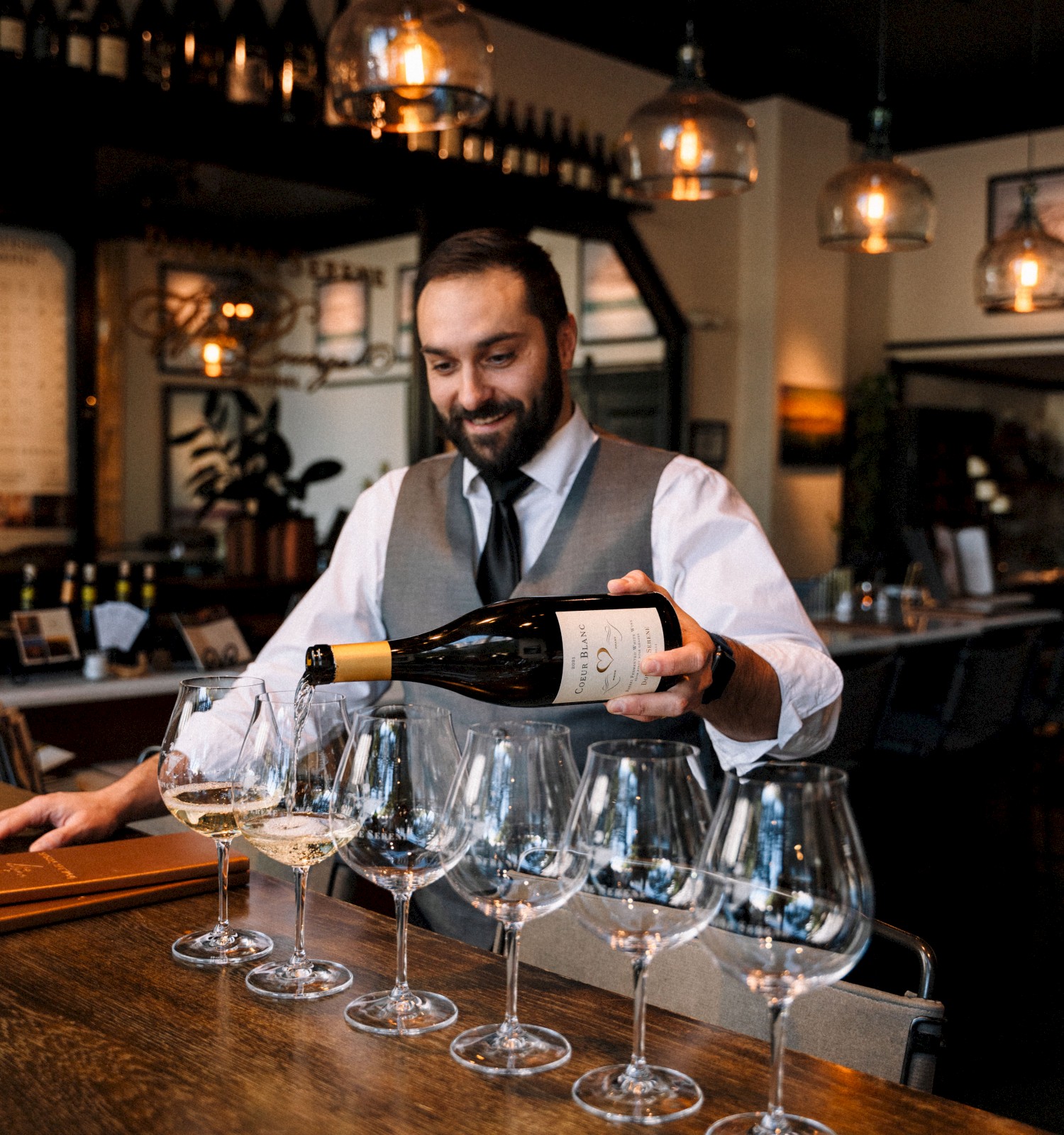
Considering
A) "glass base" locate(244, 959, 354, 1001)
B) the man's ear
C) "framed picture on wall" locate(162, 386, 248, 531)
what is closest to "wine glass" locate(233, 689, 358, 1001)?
"glass base" locate(244, 959, 354, 1001)

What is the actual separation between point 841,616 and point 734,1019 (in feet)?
12.9

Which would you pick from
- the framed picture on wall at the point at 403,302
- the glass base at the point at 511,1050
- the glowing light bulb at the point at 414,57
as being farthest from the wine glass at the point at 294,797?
the framed picture on wall at the point at 403,302

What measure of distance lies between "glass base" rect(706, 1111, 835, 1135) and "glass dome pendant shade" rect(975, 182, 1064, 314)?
3763 millimetres

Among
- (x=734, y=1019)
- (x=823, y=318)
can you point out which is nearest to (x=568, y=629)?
(x=734, y=1019)

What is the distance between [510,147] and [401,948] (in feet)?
16.2

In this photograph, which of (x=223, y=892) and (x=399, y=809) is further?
(x=223, y=892)

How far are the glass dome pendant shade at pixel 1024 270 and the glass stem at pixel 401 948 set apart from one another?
368 centimetres

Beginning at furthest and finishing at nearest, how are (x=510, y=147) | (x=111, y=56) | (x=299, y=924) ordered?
1. (x=510, y=147)
2. (x=111, y=56)
3. (x=299, y=924)

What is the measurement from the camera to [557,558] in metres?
1.80

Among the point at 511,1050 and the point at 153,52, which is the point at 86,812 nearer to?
the point at 511,1050

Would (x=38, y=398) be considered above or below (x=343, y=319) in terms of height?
below

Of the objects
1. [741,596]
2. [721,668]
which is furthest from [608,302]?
[721,668]

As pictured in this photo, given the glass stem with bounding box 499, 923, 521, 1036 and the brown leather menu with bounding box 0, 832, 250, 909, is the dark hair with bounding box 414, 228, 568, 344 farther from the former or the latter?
the glass stem with bounding box 499, 923, 521, 1036

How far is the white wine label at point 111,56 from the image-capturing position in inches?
153
